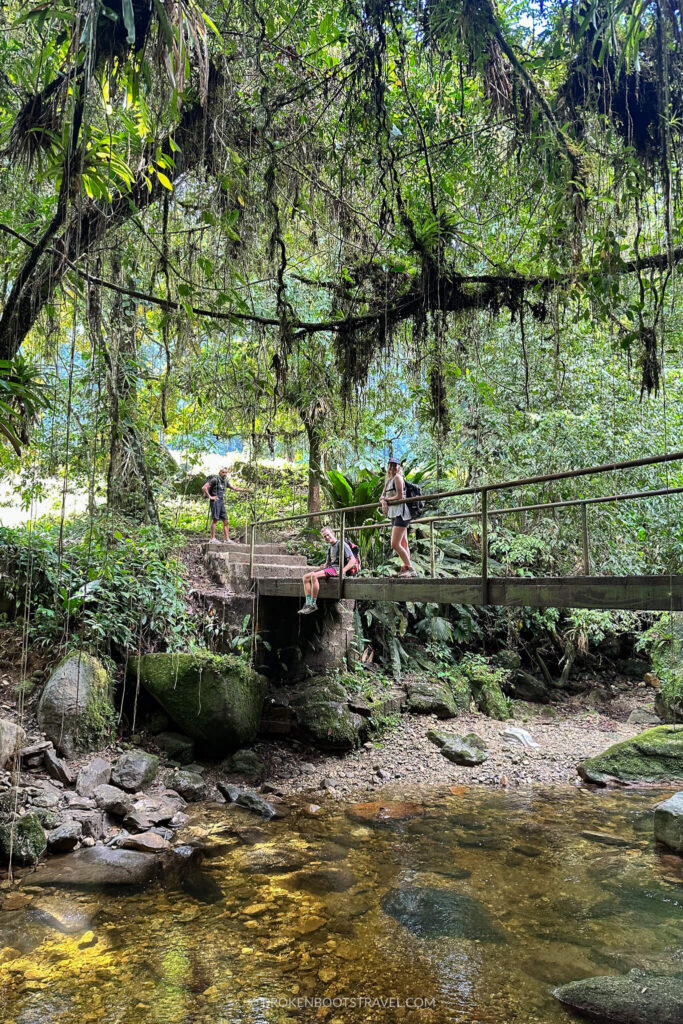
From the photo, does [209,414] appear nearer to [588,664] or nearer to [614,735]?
[614,735]

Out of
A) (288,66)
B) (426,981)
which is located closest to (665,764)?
(426,981)

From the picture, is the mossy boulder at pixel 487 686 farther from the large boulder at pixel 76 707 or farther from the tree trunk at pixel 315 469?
the large boulder at pixel 76 707

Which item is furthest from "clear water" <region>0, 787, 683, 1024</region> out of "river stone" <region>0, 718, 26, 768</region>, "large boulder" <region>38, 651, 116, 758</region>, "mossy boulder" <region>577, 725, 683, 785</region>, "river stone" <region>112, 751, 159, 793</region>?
"mossy boulder" <region>577, 725, 683, 785</region>

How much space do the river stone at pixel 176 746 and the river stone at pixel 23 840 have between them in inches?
86.4

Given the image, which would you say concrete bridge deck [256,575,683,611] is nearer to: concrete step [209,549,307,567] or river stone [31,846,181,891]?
concrete step [209,549,307,567]

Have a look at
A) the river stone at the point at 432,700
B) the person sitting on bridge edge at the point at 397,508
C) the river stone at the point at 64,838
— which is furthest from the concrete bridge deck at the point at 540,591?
the river stone at the point at 64,838

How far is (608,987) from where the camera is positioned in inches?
144

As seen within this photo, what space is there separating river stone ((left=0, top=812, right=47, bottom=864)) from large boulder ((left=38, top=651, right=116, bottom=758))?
1.29 meters

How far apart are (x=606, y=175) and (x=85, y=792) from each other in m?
6.52

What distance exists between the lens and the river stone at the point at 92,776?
6223 mm

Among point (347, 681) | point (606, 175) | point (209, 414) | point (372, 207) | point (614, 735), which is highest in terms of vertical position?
point (372, 207)

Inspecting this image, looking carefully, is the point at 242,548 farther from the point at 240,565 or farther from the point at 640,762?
the point at 640,762

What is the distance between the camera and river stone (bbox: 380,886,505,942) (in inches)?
174

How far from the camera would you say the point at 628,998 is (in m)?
3.54
